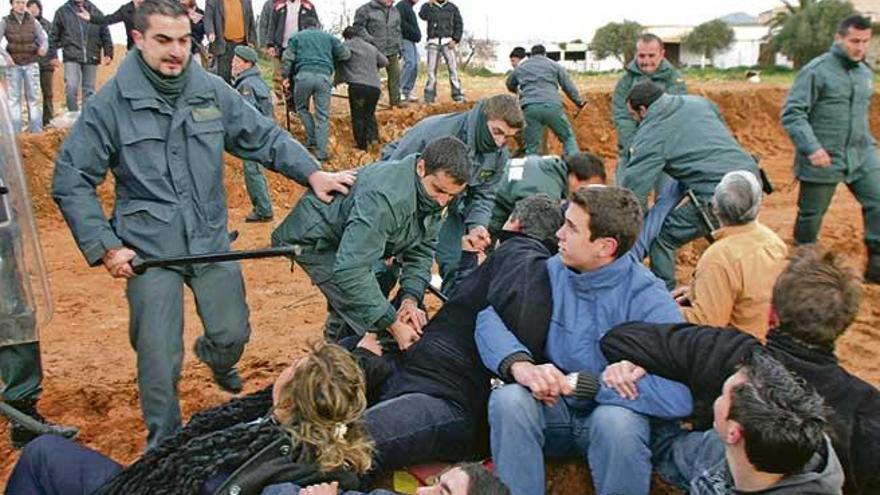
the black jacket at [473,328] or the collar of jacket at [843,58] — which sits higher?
the collar of jacket at [843,58]

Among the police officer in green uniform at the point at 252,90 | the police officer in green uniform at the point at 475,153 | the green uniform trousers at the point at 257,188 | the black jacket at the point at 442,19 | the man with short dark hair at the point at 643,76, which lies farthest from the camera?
the black jacket at the point at 442,19

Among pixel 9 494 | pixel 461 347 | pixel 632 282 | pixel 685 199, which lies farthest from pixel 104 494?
pixel 685 199

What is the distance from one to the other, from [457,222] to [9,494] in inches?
139

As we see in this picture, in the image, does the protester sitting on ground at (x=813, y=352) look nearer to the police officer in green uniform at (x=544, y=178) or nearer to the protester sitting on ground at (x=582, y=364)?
the protester sitting on ground at (x=582, y=364)

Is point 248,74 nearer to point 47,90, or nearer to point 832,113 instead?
point 47,90

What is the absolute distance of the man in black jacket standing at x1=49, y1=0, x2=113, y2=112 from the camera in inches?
445

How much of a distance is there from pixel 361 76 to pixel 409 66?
2562 mm

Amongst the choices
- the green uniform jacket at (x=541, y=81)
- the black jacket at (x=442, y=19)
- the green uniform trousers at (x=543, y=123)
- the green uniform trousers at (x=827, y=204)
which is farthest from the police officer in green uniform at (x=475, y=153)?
the black jacket at (x=442, y=19)

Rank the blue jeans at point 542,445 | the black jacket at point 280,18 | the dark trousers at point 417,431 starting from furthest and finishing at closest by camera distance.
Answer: the black jacket at point 280,18
the dark trousers at point 417,431
the blue jeans at point 542,445

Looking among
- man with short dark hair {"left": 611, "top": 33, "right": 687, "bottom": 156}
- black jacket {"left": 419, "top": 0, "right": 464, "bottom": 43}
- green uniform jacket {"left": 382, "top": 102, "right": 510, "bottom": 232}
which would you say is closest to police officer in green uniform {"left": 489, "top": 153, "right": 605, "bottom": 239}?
green uniform jacket {"left": 382, "top": 102, "right": 510, "bottom": 232}

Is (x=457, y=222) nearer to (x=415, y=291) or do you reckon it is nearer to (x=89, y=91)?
(x=415, y=291)

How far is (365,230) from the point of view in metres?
4.32

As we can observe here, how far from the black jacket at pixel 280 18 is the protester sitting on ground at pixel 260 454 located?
991 cm

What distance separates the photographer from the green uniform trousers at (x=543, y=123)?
11.1 meters
